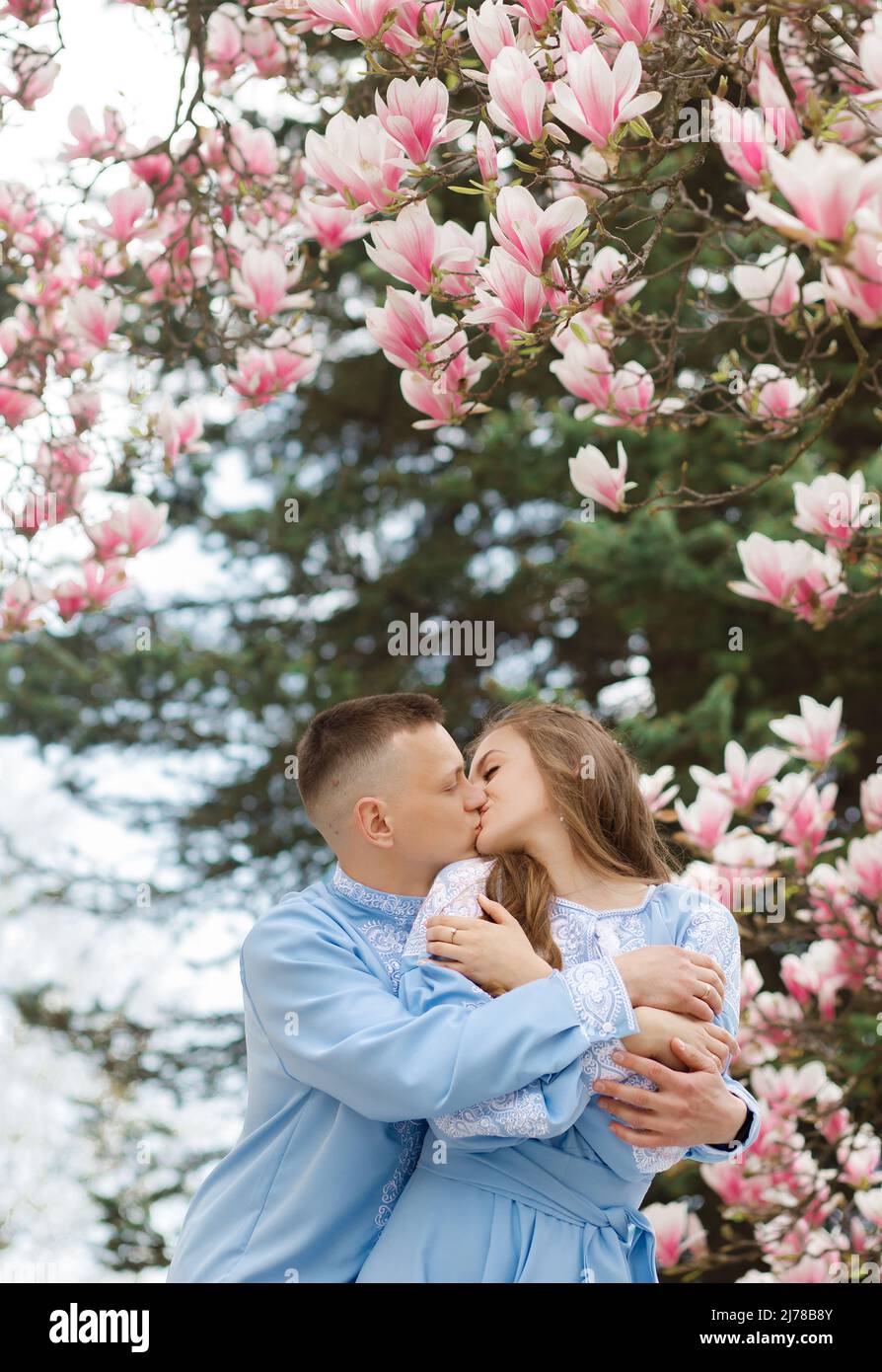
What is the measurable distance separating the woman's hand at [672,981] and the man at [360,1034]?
0.02m

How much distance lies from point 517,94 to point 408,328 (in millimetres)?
377

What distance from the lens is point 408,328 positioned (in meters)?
1.98

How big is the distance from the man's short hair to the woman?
134 mm

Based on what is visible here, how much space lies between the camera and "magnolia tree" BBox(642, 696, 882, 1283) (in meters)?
2.94

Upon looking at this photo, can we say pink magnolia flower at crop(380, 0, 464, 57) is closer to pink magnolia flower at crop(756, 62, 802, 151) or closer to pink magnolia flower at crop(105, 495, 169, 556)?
pink magnolia flower at crop(756, 62, 802, 151)

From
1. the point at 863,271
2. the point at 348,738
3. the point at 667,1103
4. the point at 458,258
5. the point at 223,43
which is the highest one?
the point at 223,43

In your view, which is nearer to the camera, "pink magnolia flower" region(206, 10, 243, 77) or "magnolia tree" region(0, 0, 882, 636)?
"magnolia tree" region(0, 0, 882, 636)

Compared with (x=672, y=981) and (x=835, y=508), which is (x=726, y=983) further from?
(x=835, y=508)

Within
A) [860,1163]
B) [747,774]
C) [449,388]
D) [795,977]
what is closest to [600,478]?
[449,388]

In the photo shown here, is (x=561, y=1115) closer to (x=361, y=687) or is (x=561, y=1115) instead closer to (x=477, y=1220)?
(x=477, y=1220)

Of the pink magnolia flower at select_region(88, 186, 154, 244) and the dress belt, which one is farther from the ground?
the pink magnolia flower at select_region(88, 186, 154, 244)

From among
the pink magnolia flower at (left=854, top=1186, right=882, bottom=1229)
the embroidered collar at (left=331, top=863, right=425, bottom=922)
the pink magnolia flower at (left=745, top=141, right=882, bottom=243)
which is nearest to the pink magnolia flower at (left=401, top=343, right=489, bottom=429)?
the embroidered collar at (left=331, top=863, right=425, bottom=922)

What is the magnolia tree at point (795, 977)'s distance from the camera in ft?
9.64
